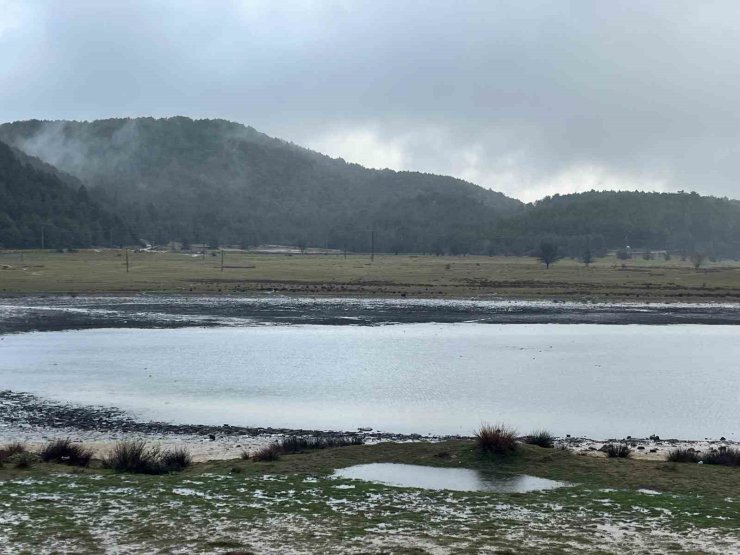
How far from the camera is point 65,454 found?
1656 cm

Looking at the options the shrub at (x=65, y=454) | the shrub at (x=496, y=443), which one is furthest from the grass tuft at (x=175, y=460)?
the shrub at (x=496, y=443)

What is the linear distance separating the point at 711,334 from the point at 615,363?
1463 centimetres

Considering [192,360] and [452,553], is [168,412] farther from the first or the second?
[452,553]

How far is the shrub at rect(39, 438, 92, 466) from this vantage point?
16203mm

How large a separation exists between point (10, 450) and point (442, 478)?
833 centimetres

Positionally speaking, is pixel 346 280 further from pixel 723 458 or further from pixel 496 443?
pixel 723 458

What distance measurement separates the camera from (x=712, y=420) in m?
22.8

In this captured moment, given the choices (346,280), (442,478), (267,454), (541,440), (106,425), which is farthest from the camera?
(346,280)

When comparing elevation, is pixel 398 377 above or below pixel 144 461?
below

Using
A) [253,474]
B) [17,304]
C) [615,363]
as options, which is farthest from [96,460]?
[17,304]

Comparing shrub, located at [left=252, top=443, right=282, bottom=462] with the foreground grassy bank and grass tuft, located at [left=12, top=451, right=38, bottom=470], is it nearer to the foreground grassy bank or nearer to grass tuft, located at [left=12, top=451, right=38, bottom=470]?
the foreground grassy bank

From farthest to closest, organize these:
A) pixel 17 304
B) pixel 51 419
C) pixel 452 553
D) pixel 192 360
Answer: pixel 17 304
pixel 192 360
pixel 51 419
pixel 452 553

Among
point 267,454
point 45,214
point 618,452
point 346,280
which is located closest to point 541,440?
point 618,452

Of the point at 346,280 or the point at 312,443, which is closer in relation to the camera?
the point at 312,443
